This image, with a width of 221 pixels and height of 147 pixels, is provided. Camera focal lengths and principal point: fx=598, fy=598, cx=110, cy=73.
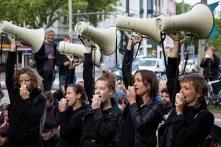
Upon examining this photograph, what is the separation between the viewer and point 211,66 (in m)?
15.8

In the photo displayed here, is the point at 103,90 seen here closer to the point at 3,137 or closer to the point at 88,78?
the point at 88,78

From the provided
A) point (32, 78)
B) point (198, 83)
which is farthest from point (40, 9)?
point (198, 83)

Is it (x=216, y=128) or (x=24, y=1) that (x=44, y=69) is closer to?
(x=216, y=128)

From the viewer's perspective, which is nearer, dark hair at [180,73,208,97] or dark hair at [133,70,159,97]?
dark hair at [180,73,208,97]

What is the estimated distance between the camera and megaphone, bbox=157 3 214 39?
5.48 meters

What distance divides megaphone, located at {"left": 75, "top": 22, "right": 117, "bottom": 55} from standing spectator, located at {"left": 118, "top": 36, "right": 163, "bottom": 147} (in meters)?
1.35

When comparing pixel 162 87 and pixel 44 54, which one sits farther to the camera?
pixel 44 54

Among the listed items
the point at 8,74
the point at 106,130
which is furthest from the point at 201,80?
the point at 8,74

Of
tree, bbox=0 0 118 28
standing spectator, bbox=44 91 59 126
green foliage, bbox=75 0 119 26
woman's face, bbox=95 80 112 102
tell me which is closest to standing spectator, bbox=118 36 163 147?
woman's face, bbox=95 80 112 102

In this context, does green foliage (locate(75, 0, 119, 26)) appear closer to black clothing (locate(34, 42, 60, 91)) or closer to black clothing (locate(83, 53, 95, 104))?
black clothing (locate(34, 42, 60, 91))

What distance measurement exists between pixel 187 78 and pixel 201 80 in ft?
0.39

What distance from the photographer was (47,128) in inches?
291

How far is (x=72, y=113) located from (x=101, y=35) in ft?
3.64

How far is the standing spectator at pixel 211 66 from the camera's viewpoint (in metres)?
15.6
